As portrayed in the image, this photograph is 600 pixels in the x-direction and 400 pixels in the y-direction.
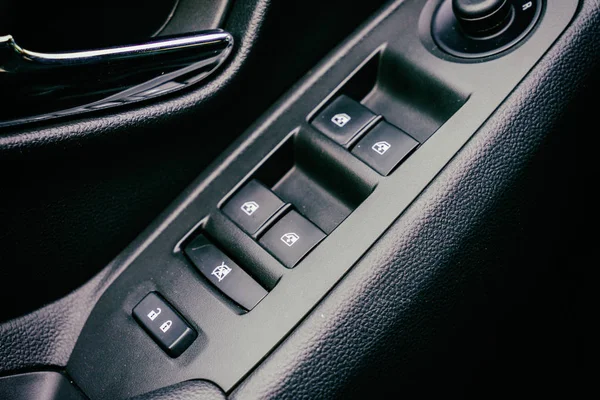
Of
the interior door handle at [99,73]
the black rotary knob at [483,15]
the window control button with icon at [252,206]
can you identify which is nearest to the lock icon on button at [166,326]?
the window control button with icon at [252,206]

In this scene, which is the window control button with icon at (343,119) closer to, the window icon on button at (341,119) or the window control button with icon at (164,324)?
the window icon on button at (341,119)

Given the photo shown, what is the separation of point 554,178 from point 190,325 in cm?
42

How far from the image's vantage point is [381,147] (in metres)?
0.65

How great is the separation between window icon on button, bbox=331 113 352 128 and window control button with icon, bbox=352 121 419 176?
3cm

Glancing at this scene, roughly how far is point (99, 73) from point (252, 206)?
221 mm

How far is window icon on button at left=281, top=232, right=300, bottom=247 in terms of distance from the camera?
624mm

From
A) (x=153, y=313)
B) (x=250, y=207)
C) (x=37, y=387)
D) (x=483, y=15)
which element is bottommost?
(x=37, y=387)

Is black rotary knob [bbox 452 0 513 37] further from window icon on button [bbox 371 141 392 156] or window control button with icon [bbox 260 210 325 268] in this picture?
window control button with icon [bbox 260 210 325 268]

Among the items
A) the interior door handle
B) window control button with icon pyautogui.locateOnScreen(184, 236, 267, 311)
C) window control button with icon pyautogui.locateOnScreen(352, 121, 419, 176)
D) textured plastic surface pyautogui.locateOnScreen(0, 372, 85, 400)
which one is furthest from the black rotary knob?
textured plastic surface pyautogui.locateOnScreen(0, 372, 85, 400)

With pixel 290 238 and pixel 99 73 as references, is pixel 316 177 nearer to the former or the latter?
pixel 290 238

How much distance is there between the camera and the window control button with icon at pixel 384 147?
631 mm

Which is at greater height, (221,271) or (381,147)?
(381,147)

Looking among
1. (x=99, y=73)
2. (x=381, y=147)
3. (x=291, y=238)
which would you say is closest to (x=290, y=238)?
(x=291, y=238)

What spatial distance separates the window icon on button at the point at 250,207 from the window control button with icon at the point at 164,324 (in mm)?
133
